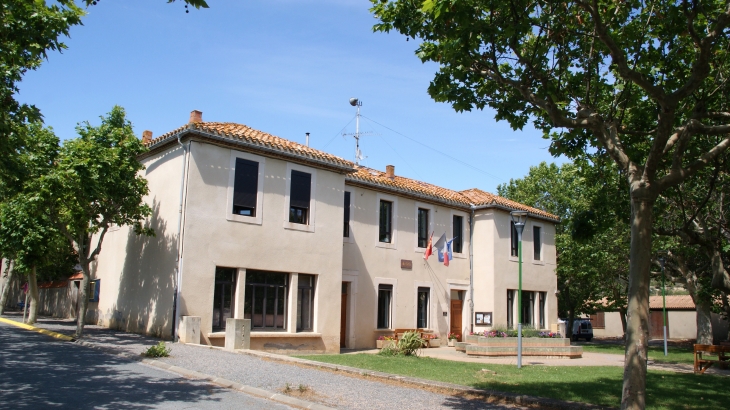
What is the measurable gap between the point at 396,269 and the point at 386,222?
1970 millimetres

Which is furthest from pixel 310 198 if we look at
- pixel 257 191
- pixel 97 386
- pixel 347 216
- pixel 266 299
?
pixel 97 386

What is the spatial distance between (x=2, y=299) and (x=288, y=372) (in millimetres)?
24718

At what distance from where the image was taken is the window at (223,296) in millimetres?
17750

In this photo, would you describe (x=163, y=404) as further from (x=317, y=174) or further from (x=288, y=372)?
(x=317, y=174)

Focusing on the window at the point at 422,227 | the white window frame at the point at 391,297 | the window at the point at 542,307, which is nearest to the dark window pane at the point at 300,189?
the white window frame at the point at 391,297

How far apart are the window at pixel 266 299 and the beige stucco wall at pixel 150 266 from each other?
8.04ft

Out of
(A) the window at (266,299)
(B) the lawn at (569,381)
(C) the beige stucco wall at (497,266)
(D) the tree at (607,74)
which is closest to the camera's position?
(D) the tree at (607,74)

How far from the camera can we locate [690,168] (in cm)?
786

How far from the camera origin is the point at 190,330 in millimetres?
16266

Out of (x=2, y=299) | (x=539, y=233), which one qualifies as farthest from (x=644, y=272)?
(x=2, y=299)

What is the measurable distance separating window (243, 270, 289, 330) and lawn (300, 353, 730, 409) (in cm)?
355

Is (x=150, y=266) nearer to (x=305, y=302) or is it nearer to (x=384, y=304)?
(x=305, y=302)

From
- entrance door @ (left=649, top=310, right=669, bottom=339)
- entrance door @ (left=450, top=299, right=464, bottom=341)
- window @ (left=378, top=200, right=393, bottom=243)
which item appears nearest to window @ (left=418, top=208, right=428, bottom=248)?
window @ (left=378, top=200, right=393, bottom=243)

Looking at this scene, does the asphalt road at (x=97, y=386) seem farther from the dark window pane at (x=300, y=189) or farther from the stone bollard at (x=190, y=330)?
the dark window pane at (x=300, y=189)
